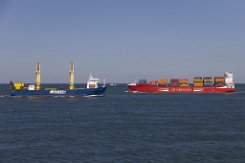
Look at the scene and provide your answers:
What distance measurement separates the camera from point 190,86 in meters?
170

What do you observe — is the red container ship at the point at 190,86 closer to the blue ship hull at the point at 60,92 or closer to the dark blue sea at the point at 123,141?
the blue ship hull at the point at 60,92

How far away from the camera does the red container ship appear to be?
165500mm

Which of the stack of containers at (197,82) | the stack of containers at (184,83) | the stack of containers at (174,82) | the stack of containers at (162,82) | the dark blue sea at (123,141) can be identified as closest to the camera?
the dark blue sea at (123,141)

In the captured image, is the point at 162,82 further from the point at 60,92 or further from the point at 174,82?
the point at 60,92

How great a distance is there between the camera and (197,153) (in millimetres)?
35281

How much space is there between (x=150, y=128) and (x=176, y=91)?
4765 inches

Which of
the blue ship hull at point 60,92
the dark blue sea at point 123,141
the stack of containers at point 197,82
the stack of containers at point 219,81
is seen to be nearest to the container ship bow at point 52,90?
the blue ship hull at point 60,92

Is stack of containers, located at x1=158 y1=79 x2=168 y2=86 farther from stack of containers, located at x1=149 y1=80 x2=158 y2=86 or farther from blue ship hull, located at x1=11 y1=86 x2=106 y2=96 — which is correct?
blue ship hull, located at x1=11 y1=86 x2=106 y2=96

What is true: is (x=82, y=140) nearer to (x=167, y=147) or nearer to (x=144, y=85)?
(x=167, y=147)

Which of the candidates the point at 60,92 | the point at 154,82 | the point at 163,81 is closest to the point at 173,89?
the point at 163,81

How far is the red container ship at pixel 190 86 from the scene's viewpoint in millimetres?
165500

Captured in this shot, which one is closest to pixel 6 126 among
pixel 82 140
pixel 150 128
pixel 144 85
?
pixel 82 140

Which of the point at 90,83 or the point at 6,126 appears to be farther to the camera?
the point at 90,83

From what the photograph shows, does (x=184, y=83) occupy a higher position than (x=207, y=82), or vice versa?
(x=207, y=82)
